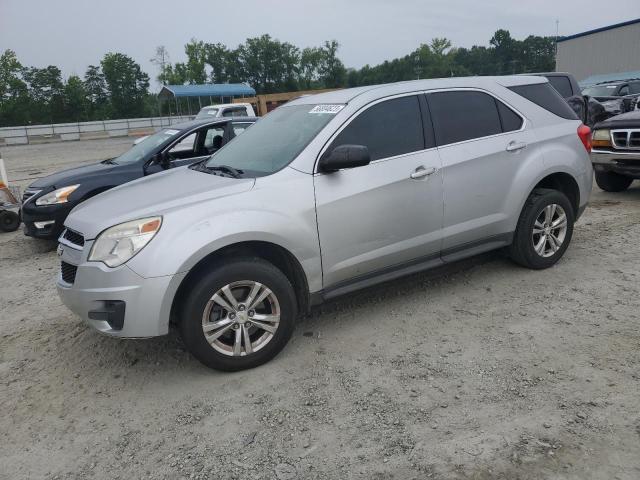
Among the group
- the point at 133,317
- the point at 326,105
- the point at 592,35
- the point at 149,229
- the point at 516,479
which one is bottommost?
the point at 516,479

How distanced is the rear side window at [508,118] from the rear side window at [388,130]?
89 cm

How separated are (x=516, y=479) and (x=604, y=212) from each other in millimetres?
5910

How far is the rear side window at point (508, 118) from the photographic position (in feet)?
15.1

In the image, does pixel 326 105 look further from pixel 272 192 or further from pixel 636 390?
pixel 636 390

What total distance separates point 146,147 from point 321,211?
4.69m

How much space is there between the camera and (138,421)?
3.09 meters

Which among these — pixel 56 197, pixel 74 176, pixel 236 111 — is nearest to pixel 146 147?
pixel 74 176

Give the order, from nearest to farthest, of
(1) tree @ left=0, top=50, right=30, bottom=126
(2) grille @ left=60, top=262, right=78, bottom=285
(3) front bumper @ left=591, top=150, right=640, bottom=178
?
(2) grille @ left=60, top=262, right=78, bottom=285 < (3) front bumper @ left=591, top=150, right=640, bottom=178 < (1) tree @ left=0, top=50, right=30, bottom=126

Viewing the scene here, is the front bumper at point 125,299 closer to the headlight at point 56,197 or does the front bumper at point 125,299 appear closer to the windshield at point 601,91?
the headlight at point 56,197

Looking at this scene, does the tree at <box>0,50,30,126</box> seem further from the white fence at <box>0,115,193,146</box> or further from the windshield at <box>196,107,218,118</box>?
the windshield at <box>196,107,218,118</box>

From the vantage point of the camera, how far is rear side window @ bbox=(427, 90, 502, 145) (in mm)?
4293

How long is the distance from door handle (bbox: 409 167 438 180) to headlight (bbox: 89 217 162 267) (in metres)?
1.91

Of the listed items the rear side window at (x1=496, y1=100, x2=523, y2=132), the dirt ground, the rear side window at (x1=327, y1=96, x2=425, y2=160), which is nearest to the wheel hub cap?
the dirt ground

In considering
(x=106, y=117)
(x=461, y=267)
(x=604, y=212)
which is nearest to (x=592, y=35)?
(x=604, y=212)
